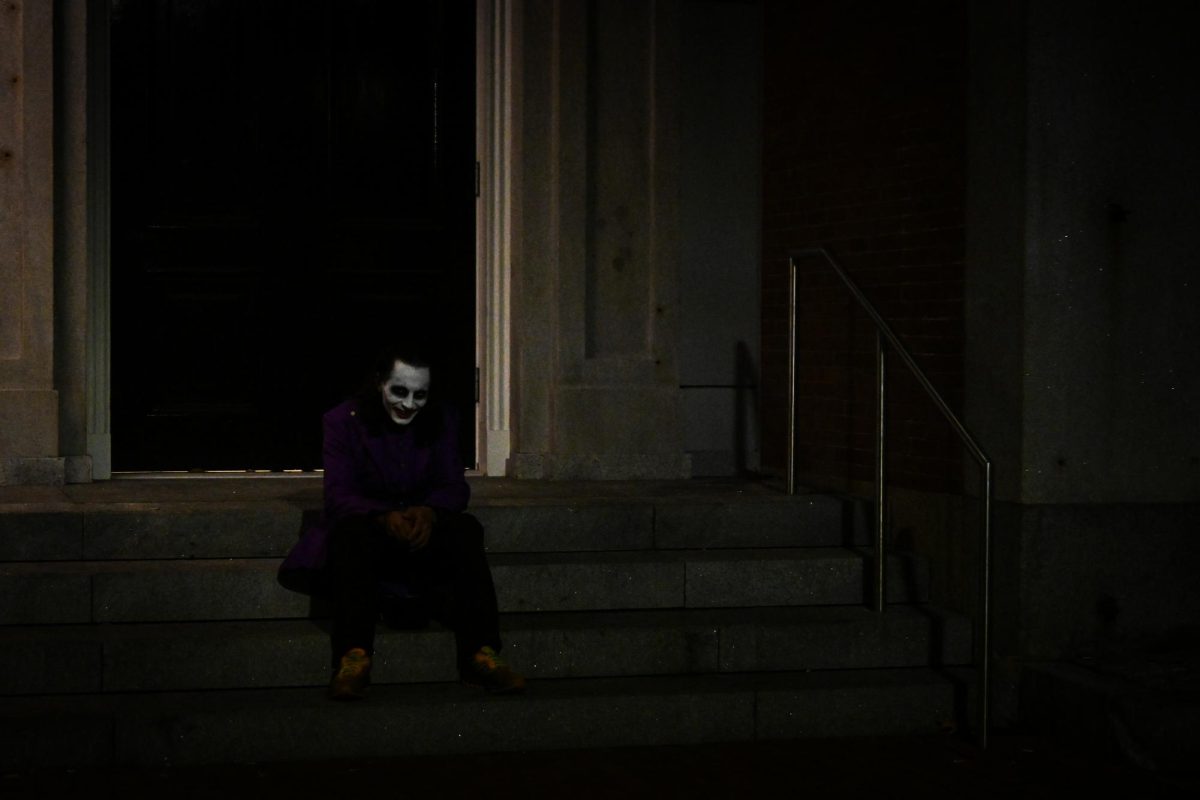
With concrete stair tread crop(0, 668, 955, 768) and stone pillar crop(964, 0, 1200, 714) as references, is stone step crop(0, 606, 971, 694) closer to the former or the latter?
concrete stair tread crop(0, 668, 955, 768)

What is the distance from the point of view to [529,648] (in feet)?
22.4

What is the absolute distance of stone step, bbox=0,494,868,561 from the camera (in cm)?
719

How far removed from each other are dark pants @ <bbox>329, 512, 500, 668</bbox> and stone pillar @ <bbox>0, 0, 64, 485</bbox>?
218cm

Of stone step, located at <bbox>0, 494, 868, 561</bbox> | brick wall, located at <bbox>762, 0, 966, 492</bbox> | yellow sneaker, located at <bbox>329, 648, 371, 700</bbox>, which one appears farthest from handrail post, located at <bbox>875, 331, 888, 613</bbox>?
yellow sneaker, located at <bbox>329, 648, 371, 700</bbox>

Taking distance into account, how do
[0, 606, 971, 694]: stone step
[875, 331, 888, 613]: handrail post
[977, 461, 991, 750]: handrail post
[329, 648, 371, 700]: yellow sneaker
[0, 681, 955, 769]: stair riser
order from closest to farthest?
1. [0, 681, 955, 769]: stair riser
2. [329, 648, 371, 700]: yellow sneaker
3. [0, 606, 971, 694]: stone step
4. [977, 461, 991, 750]: handrail post
5. [875, 331, 888, 613]: handrail post

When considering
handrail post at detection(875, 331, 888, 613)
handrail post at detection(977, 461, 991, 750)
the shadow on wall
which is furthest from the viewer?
the shadow on wall

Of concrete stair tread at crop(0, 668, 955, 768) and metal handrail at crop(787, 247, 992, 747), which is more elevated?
metal handrail at crop(787, 247, 992, 747)

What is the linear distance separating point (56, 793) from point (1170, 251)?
180 inches

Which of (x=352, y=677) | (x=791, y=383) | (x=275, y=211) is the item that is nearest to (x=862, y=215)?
(x=791, y=383)

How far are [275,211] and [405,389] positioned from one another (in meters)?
2.41

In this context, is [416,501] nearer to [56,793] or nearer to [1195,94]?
[56,793]

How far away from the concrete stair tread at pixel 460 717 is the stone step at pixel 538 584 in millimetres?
452

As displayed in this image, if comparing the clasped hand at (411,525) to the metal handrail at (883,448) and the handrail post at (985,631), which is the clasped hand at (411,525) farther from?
the handrail post at (985,631)

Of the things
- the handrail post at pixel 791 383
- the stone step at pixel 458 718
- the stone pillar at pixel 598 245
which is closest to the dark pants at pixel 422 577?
the stone step at pixel 458 718
